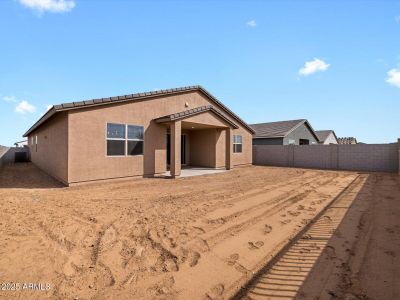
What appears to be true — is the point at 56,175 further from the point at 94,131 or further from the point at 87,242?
the point at 87,242

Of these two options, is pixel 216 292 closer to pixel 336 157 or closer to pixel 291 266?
pixel 291 266

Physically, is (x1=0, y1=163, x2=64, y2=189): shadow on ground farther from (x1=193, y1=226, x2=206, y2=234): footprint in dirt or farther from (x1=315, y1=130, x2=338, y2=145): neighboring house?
(x1=315, y1=130, x2=338, y2=145): neighboring house

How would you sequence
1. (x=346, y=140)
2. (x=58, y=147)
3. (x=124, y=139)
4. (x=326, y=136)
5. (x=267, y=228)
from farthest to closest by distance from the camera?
(x=346, y=140) → (x=326, y=136) → (x=124, y=139) → (x=58, y=147) → (x=267, y=228)

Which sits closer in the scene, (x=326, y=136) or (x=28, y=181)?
(x=28, y=181)

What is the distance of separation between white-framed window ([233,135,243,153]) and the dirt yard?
11.6 meters

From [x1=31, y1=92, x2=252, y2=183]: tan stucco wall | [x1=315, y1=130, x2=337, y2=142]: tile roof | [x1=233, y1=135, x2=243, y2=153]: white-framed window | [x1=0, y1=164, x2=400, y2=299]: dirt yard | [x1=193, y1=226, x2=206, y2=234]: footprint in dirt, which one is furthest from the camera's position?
[x1=315, y1=130, x2=337, y2=142]: tile roof

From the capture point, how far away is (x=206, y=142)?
17141 millimetres

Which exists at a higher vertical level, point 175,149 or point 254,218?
point 175,149

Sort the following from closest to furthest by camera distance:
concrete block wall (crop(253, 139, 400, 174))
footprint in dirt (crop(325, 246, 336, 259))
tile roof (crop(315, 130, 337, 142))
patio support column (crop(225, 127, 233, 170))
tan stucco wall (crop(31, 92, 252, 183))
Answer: footprint in dirt (crop(325, 246, 336, 259)) → tan stucco wall (crop(31, 92, 252, 183)) → patio support column (crop(225, 127, 233, 170)) → concrete block wall (crop(253, 139, 400, 174)) → tile roof (crop(315, 130, 337, 142))

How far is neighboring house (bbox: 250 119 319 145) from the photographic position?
25.1 meters

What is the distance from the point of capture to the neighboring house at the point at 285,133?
25.1 m

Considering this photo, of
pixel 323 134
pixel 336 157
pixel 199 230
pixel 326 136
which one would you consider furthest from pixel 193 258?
pixel 323 134

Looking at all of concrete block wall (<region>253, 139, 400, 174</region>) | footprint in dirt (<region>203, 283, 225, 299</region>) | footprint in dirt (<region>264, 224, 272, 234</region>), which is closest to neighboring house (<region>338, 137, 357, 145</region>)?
concrete block wall (<region>253, 139, 400, 174</region>)

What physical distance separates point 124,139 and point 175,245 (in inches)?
309
